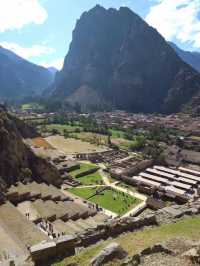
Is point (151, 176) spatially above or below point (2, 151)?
below

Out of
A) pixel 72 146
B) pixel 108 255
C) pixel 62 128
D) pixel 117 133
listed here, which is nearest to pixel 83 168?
pixel 72 146

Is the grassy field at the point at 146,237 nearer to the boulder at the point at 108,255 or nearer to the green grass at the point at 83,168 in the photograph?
the boulder at the point at 108,255

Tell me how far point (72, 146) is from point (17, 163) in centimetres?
4958

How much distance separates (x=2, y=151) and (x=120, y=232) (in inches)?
1264

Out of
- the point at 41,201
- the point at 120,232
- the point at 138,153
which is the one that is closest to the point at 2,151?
the point at 41,201

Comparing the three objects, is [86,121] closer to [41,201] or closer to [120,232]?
[41,201]

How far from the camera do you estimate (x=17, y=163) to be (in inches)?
2003

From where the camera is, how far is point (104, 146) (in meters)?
101

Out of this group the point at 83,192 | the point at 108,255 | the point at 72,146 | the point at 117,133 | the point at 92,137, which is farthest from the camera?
the point at 117,133

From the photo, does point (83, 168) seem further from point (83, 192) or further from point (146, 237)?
point (146, 237)

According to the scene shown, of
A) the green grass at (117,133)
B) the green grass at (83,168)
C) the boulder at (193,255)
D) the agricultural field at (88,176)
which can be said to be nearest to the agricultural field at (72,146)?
the green grass at (83,168)

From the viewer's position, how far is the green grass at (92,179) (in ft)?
206

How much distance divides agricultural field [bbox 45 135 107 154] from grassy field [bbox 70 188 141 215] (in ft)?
117

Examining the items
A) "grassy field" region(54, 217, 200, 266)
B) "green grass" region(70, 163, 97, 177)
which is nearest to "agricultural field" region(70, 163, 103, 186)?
"green grass" region(70, 163, 97, 177)
